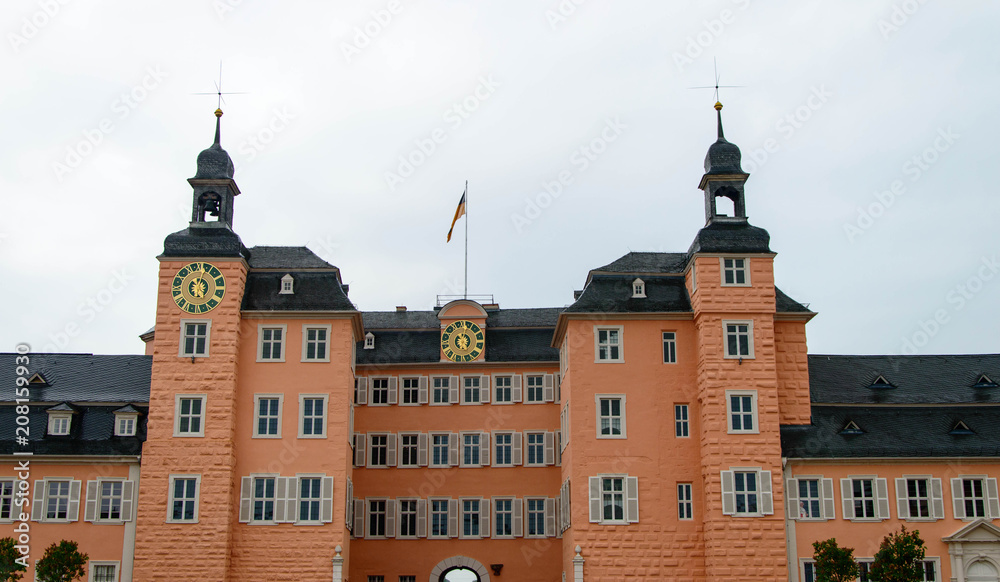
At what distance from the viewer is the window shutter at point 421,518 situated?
52.3 m

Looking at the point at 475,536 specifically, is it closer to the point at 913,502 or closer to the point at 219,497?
the point at 219,497

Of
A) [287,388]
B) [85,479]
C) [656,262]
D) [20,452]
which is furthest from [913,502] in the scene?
[20,452]

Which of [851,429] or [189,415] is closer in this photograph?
[189,415]

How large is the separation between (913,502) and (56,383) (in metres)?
38.0

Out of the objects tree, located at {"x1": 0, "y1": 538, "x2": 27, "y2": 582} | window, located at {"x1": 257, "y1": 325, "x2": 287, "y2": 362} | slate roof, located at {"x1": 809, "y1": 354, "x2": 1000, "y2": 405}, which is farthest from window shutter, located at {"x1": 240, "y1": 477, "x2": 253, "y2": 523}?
slate roof, located at {"x1": 809, "y1": 354, "x2": 1000, "y2": 405}

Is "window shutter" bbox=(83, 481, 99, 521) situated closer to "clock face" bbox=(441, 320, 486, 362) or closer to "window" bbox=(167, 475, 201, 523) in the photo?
"window" bbox=(167, 475, 201, 523)

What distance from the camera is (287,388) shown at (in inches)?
1822

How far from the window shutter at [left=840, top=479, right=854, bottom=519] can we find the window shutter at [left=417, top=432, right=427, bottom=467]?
19.8 m

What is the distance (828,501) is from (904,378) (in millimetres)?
8711

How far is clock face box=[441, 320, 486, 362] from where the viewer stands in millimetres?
54844

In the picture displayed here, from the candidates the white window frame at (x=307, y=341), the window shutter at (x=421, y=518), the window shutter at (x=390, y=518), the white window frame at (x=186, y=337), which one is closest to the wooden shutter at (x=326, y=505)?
the white window frame at (x=307, y=341)

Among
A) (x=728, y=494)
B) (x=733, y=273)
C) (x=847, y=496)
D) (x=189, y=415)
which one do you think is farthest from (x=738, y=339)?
(x=189, y=415)

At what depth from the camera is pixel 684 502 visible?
45.1 meters

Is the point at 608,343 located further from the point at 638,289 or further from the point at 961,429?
the point at 961,429
